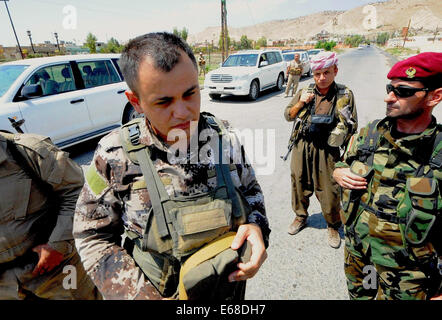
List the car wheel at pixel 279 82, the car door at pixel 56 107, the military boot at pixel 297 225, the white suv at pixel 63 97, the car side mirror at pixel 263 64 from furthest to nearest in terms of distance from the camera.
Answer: the car wheel at pixel 279 82, the car side mirror at pixel 263 64, the car door at pixel 56 107, the white suv at pixel 63 97, the military boot at pixel 297 225

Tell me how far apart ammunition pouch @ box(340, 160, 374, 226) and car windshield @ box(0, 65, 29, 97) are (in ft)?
16.8

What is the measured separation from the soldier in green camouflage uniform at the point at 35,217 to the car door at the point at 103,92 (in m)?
4.18

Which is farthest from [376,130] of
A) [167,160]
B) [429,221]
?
[167,160]

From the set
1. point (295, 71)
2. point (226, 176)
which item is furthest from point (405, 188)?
point (295, 71)

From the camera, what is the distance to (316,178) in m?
2.66

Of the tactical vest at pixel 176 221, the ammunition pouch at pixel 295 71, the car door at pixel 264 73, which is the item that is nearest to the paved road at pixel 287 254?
the tactical vest at pixel 176 221

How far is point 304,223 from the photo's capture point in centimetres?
293

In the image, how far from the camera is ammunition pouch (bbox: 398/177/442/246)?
50.6 inches

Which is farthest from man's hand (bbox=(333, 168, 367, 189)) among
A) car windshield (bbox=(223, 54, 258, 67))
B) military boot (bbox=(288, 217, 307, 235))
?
car windshield (bbox=(223, 54, 258, 67))

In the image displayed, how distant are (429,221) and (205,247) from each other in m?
1.21

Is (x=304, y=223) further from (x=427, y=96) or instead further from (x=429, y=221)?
(x=427, y=96)

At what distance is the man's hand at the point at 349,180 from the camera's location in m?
1.60

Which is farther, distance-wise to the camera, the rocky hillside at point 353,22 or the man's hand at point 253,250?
the rocky hillside at point 353,22

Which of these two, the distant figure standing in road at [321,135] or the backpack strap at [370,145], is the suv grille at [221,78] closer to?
the distant figure standing in road at [321,135]
